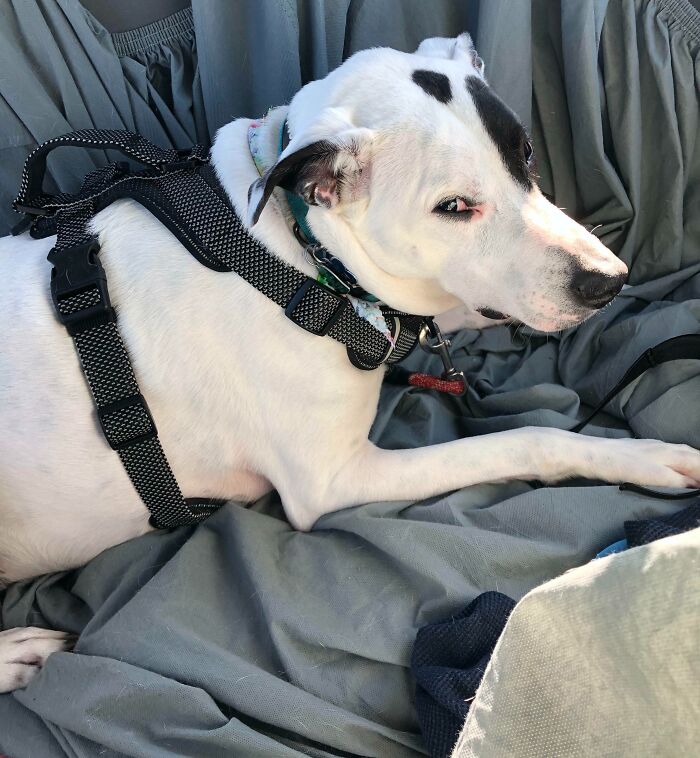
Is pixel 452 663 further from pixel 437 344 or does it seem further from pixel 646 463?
pixel 437 344

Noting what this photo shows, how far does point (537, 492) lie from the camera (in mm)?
→ 1735

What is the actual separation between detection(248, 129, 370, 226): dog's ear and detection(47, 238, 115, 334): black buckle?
437 mm

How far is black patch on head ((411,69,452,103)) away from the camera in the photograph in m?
1.54

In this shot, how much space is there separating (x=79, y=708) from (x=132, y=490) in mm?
513

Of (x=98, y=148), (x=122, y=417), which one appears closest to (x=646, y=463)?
(x=122, y=417)

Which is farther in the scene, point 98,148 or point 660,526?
point 98,148

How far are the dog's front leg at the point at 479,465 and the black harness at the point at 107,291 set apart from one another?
0.44ft

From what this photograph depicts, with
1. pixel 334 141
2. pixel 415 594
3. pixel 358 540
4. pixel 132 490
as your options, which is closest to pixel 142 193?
pixel 334 141

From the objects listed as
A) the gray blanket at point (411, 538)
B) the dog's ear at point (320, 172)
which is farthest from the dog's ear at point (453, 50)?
the dog's ear at point (320, 172)

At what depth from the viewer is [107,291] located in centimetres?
164

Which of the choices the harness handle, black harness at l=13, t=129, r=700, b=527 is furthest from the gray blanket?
the harness handle

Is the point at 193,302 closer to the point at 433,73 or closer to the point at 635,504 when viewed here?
the point at 433,73

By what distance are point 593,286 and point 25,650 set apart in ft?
5.39

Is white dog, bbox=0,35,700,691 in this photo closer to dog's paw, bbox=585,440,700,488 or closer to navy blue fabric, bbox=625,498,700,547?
dog's paw, bbox=585,440,700,488
